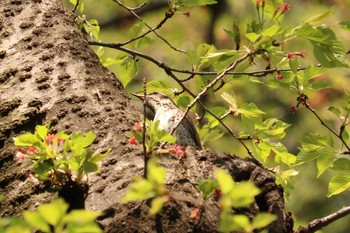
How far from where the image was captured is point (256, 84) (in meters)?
10.3

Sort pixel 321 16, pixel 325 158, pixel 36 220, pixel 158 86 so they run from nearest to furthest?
pixel 36 220 → pixel 321 16 → pixel 325 158 → pixel 158 86

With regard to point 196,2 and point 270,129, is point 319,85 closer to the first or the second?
point 270,129

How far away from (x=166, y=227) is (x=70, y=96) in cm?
74

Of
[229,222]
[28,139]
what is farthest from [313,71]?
[229,222]

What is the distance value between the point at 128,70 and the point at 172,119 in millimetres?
1185

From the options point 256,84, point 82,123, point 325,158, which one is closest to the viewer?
point 82,123

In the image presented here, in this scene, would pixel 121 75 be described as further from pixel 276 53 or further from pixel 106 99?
pixel 276 53

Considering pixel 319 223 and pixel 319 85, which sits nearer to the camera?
pixel 319 223

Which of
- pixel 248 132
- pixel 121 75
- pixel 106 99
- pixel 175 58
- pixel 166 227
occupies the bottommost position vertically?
pixel 166 227

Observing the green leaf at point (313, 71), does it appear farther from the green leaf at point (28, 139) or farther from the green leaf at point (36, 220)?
the green leaf at point (36, 220)

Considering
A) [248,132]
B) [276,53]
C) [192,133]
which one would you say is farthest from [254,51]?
[192,133]

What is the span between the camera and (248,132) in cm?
310

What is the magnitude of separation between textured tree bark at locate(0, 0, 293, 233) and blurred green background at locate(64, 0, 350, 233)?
564 cm

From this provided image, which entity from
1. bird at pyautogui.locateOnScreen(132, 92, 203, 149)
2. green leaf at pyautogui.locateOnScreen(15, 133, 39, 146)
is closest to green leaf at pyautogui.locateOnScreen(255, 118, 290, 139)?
bird at pyautogui.locateOnScreen(132, 92, 203, 149)
